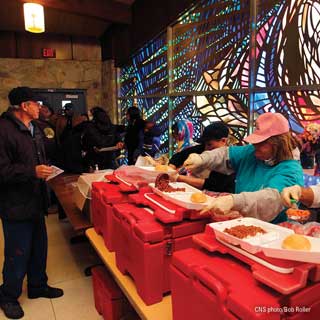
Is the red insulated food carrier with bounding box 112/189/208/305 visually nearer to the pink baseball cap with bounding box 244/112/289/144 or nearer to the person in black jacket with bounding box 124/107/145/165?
the pink baseball cap with bounding box 244/112/289/144

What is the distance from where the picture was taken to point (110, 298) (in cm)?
183

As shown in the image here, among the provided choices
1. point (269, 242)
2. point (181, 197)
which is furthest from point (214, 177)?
point (269, 242)

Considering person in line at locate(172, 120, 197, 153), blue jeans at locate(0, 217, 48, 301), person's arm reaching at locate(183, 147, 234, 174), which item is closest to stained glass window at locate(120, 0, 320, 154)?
person in line at locate(172, 120, 197, 153)

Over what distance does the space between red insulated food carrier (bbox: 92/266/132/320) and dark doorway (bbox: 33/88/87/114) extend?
16.1ft

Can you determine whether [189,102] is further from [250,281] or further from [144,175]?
[250,281]

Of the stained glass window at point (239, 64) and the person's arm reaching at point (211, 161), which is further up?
the stained glass window at point (239, 64)

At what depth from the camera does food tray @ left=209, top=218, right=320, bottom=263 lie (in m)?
0.75

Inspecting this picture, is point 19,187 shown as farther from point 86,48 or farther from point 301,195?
point 86,48

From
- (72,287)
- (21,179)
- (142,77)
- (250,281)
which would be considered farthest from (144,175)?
(142,77)

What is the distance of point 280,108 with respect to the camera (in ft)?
8.83

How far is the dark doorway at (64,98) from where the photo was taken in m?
Result: 6.36

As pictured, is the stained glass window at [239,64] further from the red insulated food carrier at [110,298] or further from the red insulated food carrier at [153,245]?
the red insulated food carrier at [110,298]

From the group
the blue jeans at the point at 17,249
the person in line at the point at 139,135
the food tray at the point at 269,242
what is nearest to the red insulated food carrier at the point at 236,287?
the food tray at the point at 269,242

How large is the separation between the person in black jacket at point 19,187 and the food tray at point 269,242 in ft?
4.43
